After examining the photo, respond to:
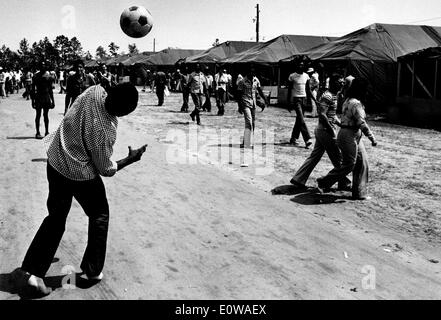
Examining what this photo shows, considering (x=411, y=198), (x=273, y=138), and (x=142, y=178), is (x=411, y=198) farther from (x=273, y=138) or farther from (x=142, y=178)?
(x=273, y=138)

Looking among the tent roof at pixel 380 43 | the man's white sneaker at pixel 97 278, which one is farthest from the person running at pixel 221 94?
the man's white sneaker at pixel 97 278

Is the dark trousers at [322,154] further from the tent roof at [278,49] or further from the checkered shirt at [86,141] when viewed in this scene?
the tent roof at [278,49]

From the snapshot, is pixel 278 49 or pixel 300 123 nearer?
pixel 300 123

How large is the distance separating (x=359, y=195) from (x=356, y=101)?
4.39ft

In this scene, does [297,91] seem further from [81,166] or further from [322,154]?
[81,166]

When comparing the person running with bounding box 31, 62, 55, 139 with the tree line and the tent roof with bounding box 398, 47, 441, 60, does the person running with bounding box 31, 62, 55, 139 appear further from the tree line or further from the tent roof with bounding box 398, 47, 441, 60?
the tree line

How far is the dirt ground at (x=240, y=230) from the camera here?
13.0ft

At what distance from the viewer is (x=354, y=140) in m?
6.52

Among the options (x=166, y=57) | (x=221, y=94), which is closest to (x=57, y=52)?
(x=166, y=57)

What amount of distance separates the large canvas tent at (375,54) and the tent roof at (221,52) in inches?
489

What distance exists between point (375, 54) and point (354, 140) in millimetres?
17189

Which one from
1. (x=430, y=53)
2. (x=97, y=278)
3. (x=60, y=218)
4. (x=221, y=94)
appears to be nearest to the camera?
(x=60, y=218)
